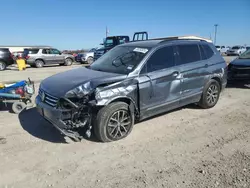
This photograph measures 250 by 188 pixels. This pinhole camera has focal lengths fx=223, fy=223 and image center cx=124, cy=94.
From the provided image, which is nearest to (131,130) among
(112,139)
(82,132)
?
(112,139)

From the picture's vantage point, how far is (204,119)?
5.22 m

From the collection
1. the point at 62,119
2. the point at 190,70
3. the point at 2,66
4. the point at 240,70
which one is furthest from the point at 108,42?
the point at 62,119

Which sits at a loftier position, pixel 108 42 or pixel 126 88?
pixel 108 42

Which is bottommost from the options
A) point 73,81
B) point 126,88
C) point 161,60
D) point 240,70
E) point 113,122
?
point 113,122

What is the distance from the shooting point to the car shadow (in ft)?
14.1

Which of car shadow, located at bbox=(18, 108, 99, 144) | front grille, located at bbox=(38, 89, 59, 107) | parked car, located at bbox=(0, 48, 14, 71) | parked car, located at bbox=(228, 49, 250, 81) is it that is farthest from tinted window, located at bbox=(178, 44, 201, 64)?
parked car, located at bbox=(0, 48, 14, 71)

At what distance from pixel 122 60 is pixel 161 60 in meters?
0.83

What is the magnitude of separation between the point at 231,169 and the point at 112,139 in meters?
1.99

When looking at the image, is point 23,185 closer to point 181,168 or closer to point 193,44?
point 181,168

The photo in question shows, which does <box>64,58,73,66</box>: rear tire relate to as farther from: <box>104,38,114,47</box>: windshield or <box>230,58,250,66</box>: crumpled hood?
<box>230,58,250,66</box>: crumpled hood

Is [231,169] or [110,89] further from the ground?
[110,89]

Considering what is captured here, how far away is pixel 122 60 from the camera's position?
15.6ft

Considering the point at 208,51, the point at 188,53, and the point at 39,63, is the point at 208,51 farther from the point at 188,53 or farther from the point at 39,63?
the point at 39,63

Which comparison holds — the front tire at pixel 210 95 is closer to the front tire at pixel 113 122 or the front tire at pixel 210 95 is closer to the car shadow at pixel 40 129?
the front tire at pixel 113 122
